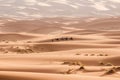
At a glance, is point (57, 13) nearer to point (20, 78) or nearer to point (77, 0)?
point (77, 0)

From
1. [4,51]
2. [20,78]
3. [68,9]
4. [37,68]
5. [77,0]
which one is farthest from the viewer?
[77,0]

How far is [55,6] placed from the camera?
10119 cm

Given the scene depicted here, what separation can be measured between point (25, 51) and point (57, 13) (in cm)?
7484

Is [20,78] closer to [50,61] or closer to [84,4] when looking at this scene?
[50,61]

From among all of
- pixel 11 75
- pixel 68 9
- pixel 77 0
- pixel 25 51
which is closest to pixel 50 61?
pixel 11 75

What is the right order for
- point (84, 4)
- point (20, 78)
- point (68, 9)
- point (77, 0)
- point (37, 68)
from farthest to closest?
point (77, 0)
point (84, 4)
point (68, 9)
point (37, 68)
point (20, 78)

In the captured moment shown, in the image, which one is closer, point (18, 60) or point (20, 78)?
point (20, 78)

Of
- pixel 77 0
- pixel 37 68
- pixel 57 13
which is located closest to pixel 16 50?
pixel 37 68

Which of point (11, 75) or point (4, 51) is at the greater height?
point (4, 51)

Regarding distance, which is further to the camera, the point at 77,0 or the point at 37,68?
the point at 77,0

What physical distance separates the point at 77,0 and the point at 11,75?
10543 cm

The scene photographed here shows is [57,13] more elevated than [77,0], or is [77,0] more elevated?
[77,0]

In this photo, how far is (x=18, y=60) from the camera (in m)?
11.5

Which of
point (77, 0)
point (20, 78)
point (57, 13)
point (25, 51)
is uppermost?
point (77, 0)
